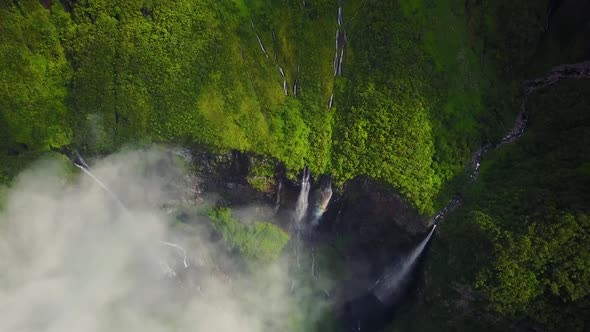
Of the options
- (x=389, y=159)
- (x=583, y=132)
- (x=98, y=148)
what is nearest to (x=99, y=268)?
(x=98, y=148)

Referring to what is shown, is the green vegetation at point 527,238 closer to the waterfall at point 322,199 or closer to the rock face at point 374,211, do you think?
the rock face at point 374,211

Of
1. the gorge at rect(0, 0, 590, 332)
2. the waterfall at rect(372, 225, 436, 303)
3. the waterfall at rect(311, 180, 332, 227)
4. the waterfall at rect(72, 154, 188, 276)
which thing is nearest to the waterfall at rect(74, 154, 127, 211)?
the waterfall at rect(72, 154, 188, 276)

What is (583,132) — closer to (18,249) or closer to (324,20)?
(324,20)

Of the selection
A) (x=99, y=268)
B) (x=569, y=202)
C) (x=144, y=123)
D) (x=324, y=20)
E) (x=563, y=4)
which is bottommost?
(x=99, y=268)

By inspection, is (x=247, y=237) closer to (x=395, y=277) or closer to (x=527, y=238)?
(x=395, y=277)

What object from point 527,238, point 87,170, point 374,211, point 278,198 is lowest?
point 87,170

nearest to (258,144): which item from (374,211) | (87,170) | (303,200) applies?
(303,200)
